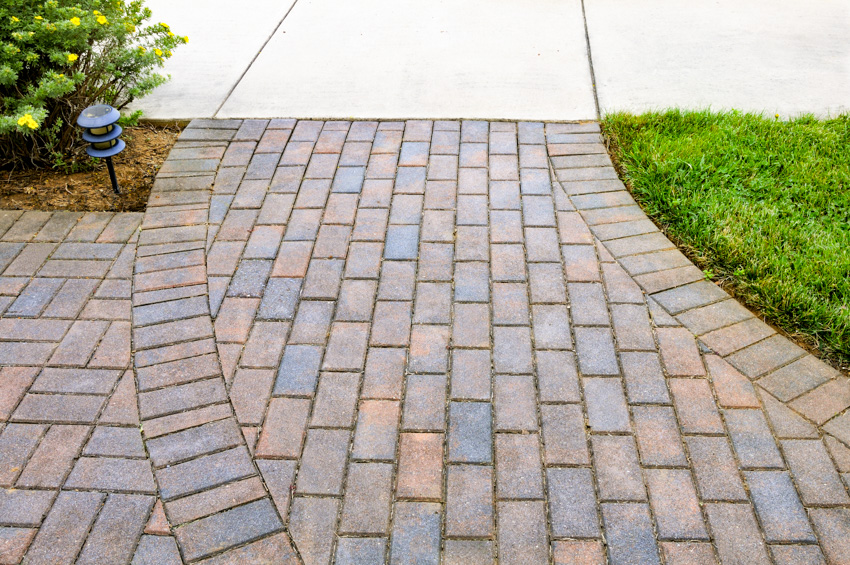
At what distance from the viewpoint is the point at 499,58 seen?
5180mm

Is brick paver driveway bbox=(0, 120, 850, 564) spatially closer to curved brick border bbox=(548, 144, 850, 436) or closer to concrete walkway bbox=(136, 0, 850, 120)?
curved brick border bbox=(548, 144, 850, 436)

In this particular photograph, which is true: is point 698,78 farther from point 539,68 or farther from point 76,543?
point 76,543

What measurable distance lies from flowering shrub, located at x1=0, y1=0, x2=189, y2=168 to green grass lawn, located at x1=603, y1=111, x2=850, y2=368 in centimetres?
295

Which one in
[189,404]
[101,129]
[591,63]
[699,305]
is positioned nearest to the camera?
[189,404]

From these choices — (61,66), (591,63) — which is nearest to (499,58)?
(591,63)

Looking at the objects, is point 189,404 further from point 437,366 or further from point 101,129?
point 101,129

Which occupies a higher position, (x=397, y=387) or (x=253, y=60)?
(x=253, y=60)

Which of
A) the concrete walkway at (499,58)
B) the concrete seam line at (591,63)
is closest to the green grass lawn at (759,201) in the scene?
the concrete seam line at (591,63)

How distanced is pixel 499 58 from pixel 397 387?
3301 mm

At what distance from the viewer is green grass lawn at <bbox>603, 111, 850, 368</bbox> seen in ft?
10.1

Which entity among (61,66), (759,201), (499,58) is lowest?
(759,201)

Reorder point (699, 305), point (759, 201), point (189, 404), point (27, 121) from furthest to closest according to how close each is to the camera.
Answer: point (759, 201) → point (27, 121) → point (699, 305) → point (189, 404)

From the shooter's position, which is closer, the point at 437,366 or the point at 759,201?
the point at 437,366

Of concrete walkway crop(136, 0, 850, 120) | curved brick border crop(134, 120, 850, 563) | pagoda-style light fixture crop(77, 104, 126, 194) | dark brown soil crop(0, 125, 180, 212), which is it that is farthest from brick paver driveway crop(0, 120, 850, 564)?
concrete walkway crop(136, 0, 850, 120)
